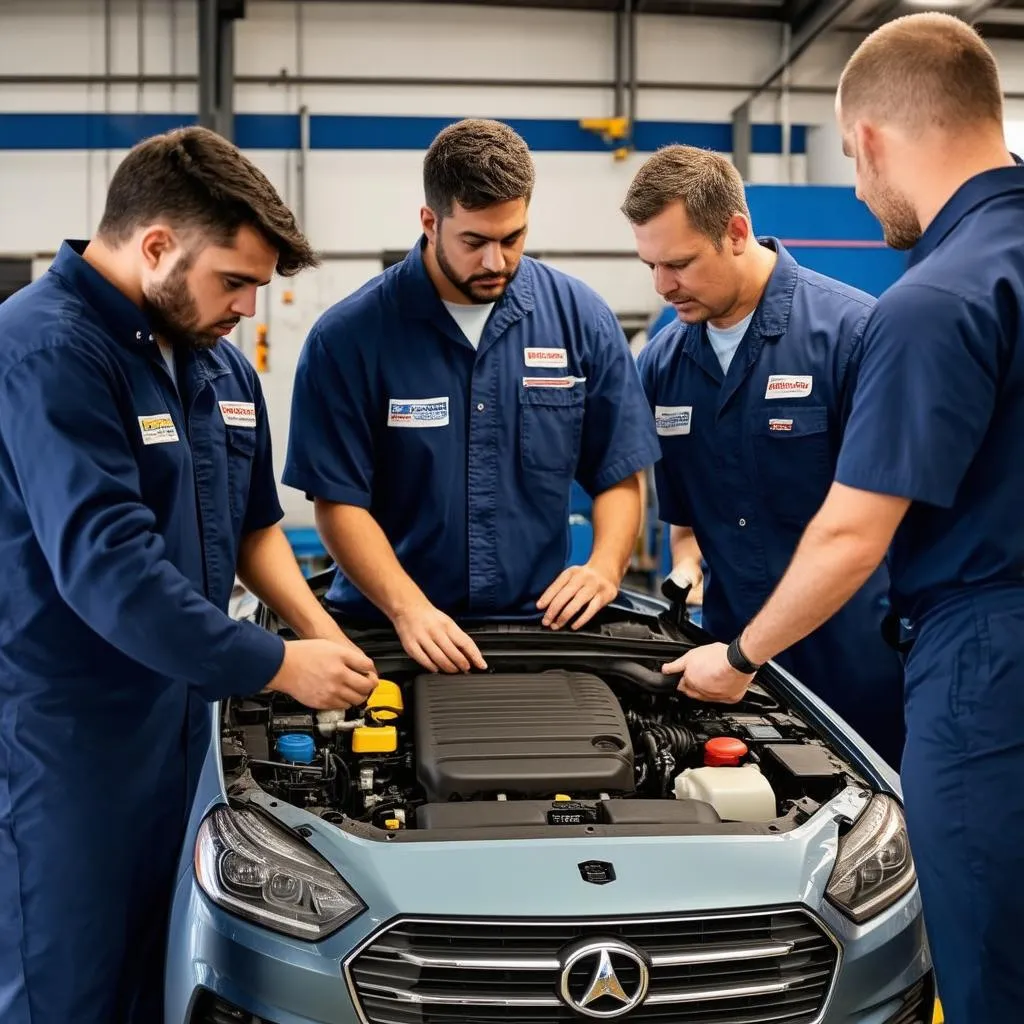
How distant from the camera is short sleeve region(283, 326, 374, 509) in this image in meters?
2.48

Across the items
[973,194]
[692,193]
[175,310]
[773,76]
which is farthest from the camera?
[773,76]

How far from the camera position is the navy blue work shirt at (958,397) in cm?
145

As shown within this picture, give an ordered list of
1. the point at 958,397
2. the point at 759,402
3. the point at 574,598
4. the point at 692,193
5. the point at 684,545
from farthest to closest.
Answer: the point at 684,545, the point at 759,402, the point at 692,193, the point at 574,598, the point at 958,397

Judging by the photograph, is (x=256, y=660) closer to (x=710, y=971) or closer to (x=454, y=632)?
(x=454, y=632)

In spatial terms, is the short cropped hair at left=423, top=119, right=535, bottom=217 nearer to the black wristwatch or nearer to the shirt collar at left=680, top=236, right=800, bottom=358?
the shirt collar at left=680, top=236, right=800, bottom=358

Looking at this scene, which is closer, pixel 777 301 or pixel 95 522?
pixel 95 522

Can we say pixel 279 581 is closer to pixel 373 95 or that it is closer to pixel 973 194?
pixel 973 194

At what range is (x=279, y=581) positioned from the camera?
2289mm

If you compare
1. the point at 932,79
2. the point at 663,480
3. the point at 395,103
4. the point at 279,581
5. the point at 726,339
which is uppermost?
the point at 395,103

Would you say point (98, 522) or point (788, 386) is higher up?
point (788, 386)

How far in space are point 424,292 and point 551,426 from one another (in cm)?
42

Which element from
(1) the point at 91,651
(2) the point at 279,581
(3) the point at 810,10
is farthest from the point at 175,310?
(3) the point at 810,10

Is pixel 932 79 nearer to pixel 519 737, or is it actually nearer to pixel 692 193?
pixel 692 193

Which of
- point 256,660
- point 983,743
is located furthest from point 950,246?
point 256,660
